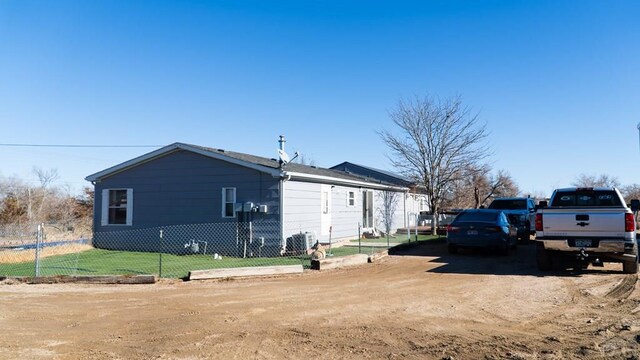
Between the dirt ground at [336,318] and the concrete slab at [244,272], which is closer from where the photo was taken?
the dirt ground at [336,318]

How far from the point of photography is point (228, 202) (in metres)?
15.7

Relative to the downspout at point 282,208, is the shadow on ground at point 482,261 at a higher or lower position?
lower

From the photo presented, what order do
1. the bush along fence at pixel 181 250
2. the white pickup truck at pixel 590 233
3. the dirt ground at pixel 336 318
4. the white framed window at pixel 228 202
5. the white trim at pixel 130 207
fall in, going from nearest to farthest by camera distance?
the dirt ground at pixel 336 318
the white pickup truck at pixel 590 233
the bush along fence at pixel 181 250
the white framed window at pixel 228 202
the white trim at pixel 130 207

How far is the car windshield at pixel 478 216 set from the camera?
15062mm

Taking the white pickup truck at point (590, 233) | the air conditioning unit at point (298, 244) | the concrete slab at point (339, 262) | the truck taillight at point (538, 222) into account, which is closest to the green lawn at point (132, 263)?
the concrete slab at point (339, 262)

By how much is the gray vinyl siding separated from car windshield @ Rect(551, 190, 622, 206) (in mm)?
8259

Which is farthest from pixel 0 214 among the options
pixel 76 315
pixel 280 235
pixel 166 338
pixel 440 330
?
pixel 440 330

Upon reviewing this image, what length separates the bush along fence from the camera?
498 inches

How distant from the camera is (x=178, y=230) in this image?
53.3 ft

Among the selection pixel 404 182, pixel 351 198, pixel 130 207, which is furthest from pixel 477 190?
pixel 130 207

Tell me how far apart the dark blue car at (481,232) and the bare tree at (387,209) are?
340 inches

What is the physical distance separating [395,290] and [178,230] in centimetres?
959

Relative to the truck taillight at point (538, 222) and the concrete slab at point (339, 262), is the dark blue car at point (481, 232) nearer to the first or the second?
the truck taillight at point (538, 222)

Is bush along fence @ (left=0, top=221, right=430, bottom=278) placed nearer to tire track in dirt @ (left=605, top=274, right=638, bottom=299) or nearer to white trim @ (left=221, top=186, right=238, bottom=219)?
white trim @ (left=221, top=186, right=238, bottom=219)
